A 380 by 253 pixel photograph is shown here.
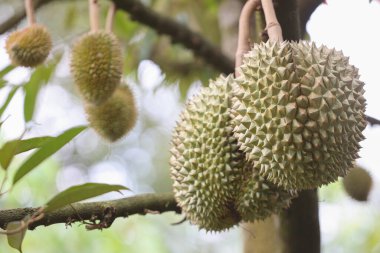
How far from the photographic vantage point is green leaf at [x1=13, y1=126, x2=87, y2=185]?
748 mm

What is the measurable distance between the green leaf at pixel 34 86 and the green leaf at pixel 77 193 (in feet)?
1.63

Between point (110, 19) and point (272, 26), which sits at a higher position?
point (272, 26)

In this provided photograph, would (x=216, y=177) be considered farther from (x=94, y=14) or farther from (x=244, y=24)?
(x=94, y=14)

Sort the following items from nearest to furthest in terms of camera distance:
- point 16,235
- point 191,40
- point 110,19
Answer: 1. point 16,235
2. point 110,19
3. point 191,40

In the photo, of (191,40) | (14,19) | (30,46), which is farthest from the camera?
(191,40)

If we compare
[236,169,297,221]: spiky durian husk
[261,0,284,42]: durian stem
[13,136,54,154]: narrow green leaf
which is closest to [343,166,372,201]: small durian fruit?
[236,169,297,221]: spiky durian husk

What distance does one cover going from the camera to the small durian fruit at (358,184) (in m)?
1.25

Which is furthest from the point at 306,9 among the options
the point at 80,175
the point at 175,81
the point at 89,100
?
the point at 80,175

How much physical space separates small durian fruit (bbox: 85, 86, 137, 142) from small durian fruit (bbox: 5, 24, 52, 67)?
0.15 metres

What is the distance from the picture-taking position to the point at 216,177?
92 centimetres

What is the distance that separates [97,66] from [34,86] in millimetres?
150

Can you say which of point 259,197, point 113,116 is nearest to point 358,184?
point 259,197

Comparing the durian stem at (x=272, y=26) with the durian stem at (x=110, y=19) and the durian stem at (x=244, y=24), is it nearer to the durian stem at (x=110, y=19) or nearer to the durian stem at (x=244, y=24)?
the durian stem at (x=244, y=24)

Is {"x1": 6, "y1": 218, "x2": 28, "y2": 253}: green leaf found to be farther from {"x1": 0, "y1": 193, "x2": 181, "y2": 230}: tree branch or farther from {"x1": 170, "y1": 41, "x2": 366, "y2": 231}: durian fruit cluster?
{"x1": 170, "y1": 41, "x2": 366, "y2": 231}: durian fruit cluster
